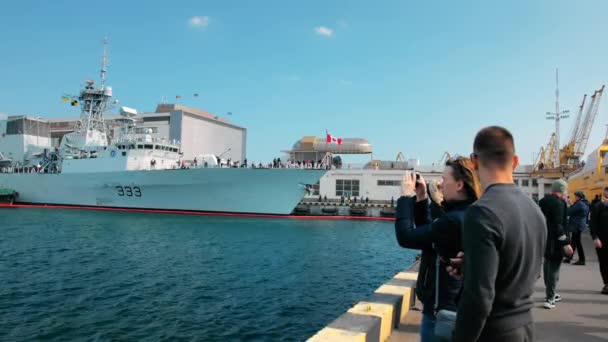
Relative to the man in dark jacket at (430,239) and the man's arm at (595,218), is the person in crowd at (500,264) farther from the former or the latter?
the man's arm at (595,218)

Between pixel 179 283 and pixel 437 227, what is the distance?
9386 millimetres

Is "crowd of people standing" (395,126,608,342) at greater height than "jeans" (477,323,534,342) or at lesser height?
greater

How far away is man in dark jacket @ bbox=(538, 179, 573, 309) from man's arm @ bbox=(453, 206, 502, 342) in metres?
4.11

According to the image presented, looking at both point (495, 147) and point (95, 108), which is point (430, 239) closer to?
point (495, 147)

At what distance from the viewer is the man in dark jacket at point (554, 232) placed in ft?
16.3

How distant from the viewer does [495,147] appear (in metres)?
1.81

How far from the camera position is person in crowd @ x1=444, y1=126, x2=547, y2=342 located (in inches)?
62.5

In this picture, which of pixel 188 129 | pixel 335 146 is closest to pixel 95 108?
pixel 188 129

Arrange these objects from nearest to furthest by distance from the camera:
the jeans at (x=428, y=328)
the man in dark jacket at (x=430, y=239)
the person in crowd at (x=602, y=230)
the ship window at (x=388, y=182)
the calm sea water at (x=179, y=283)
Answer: the man in dark jacket at (x=430, y=239)
the jeans at (x=428, y=328)
the person in crowd at (x=602, y=230)
the calm sea water at (x=179, y=283)
the ship window at (x=388, y=182)

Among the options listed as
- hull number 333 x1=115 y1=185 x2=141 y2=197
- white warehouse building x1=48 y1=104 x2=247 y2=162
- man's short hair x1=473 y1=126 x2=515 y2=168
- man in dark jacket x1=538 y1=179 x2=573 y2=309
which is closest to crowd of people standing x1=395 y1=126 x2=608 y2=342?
man's short hair x1=473 y1=126 x2=515 y2=168

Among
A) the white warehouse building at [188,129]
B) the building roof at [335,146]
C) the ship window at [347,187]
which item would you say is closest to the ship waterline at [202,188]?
the ship window at [347,187]

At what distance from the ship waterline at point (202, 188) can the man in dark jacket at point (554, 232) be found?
80.3 ft

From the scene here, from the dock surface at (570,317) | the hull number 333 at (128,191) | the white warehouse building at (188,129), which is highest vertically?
the white warehouse building at (188,129)

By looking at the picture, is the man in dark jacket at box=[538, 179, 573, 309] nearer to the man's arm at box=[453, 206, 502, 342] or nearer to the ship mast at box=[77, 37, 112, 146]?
the man's arm at box=[453, 206, 502, 342]
